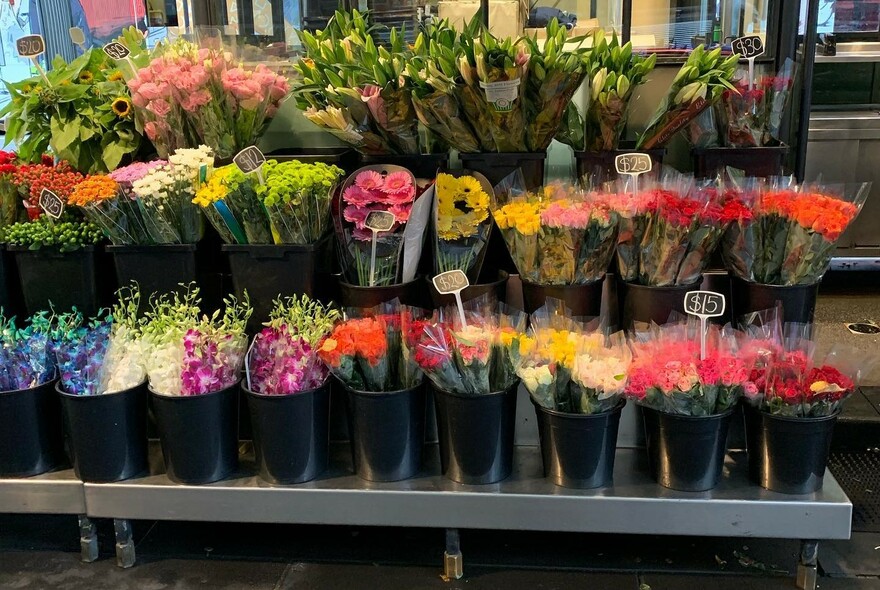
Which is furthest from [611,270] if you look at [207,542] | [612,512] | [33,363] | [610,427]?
[33,363]

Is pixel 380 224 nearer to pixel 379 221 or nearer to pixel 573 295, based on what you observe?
pixel 379 221

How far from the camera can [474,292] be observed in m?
2.21

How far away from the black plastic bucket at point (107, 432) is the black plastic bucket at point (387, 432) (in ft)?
1.78

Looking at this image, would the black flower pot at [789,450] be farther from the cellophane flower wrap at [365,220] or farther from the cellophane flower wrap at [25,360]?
the cellophane flower wrap at [25,360]

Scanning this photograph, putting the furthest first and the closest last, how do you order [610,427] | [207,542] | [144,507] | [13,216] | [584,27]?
[584,27] < [13,216] < [207,542] < [144,507] < [610,427]

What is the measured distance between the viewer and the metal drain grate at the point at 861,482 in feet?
7.39

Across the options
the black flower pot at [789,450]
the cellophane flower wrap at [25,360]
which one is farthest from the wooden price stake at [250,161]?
the black flower pot at [789,450]

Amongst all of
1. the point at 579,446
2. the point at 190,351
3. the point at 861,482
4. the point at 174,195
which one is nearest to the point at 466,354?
the point at 579,446

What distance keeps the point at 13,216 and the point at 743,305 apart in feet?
6.79

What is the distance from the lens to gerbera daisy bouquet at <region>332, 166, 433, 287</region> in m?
2.17

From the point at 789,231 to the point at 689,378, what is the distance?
50 centimetres

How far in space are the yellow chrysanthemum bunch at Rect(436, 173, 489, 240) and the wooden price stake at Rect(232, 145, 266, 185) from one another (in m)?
0.46

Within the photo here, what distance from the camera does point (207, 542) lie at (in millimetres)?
2287

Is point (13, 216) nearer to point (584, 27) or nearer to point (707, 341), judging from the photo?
point (707, 341)
